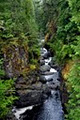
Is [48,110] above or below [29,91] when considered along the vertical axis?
below

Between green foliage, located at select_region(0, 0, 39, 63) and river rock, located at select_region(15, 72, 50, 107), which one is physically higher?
green foliage, located at select_region(0, 0, 39, 63)

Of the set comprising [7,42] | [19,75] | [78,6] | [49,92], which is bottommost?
[49,92]

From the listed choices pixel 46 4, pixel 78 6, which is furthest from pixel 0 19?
pixel 46 4

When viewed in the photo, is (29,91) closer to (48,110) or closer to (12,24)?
(48,110)

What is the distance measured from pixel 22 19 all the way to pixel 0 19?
5.06m

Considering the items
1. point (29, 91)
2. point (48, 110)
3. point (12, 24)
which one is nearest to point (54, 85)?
point (48, 110)

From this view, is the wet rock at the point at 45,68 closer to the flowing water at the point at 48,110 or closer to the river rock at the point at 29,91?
the flowing water at the point at 48,110

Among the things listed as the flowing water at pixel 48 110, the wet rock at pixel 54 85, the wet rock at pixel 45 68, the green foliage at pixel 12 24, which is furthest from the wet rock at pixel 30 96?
the wet rock at pixel 45 68

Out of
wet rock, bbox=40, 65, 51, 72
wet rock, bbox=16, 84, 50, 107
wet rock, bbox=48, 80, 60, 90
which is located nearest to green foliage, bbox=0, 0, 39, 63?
wet rock, bbox=48, 80, 60, 90

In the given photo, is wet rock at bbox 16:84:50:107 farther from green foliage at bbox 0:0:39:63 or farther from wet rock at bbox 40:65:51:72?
wet rock at bbox 40:65:51:72

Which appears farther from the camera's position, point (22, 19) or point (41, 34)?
point (41, 34)

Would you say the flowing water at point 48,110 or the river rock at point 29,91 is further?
the river rock at point 29,91

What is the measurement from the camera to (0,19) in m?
24.5

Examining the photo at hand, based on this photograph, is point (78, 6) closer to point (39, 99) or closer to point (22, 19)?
point (39, 99)
